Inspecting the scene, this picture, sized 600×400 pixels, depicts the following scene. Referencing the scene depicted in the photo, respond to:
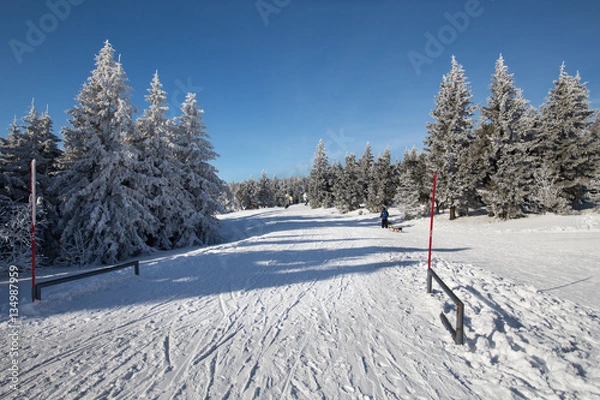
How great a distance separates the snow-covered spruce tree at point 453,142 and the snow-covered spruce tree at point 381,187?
11.4 meters

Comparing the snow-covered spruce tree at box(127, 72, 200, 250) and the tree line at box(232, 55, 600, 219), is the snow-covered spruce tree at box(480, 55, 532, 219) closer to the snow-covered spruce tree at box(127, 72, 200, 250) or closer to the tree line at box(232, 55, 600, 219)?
the tree line at box(232, 55, 600, 219)

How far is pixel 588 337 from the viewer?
4.50m

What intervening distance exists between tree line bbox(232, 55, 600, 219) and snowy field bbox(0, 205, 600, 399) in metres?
13.9

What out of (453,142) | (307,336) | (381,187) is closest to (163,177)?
(307,336)

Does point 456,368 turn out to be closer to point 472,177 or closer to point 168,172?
point 168,172

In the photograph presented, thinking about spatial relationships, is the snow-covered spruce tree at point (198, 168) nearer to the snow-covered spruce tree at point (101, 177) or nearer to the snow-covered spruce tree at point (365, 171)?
the snow-covered spruce tree at point (101, 177)

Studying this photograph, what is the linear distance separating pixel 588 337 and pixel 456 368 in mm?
2959

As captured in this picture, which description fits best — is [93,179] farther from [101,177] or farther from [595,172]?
[595,172]

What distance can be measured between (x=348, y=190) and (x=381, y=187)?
8199mm

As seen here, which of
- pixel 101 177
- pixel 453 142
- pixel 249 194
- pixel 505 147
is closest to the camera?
pixel 101 177

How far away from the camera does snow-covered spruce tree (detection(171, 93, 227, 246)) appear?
1878 cm

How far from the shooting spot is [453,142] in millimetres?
23406

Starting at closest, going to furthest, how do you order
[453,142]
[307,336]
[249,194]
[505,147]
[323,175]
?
1. [307,336]
2. [505,147]
3. [453,142]
4. [323,175]
5. [249,194]

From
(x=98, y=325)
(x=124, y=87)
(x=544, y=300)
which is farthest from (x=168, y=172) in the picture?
(x=544, y=300)
